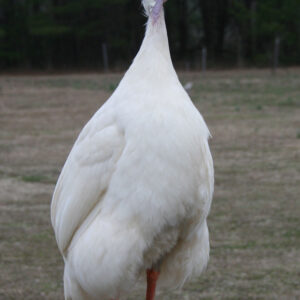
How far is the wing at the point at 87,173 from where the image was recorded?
3400 millimetres

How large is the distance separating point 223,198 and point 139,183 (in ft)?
14.6

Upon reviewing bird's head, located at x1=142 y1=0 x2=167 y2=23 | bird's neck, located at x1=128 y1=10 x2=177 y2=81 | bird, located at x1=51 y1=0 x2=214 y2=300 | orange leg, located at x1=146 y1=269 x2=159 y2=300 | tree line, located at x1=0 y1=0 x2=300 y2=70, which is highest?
bird's head, located at x1=142 y1=0 x2=167 y2=23

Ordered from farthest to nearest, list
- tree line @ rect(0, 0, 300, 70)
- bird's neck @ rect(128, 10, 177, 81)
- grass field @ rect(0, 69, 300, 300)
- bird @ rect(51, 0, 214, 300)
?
tree line @ rect(0, 0, 300, 70) → grass field @ rect(0, 69, 300, 300) → bird's neck @ rect(128, 10, 177, 81) → bird @ rect(51, 0, 214, 300)

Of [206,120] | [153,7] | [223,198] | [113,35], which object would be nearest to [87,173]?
[153,7]

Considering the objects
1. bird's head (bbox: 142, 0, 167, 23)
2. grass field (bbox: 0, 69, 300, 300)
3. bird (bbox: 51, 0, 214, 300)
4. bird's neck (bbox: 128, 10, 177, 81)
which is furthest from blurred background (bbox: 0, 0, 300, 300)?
bird (bbox: 51, 0, 214, 300)

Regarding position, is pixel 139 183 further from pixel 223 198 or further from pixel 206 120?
pixel 206 120

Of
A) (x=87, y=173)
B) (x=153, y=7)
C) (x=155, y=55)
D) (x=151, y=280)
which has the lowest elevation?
(x=151, y=280)

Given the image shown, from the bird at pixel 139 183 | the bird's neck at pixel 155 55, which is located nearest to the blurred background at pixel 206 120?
the bird's neck at pixel 155 55

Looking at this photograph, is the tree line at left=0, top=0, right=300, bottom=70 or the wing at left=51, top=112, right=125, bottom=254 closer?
the wing at left=51, top=112, right=125, bottom=254

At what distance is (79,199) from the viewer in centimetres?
354

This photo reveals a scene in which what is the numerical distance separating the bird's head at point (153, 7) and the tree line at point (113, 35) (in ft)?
99.5

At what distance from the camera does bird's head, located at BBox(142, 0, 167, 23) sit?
3443 mm

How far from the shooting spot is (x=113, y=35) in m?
36.8

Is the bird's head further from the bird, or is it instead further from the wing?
the wing
